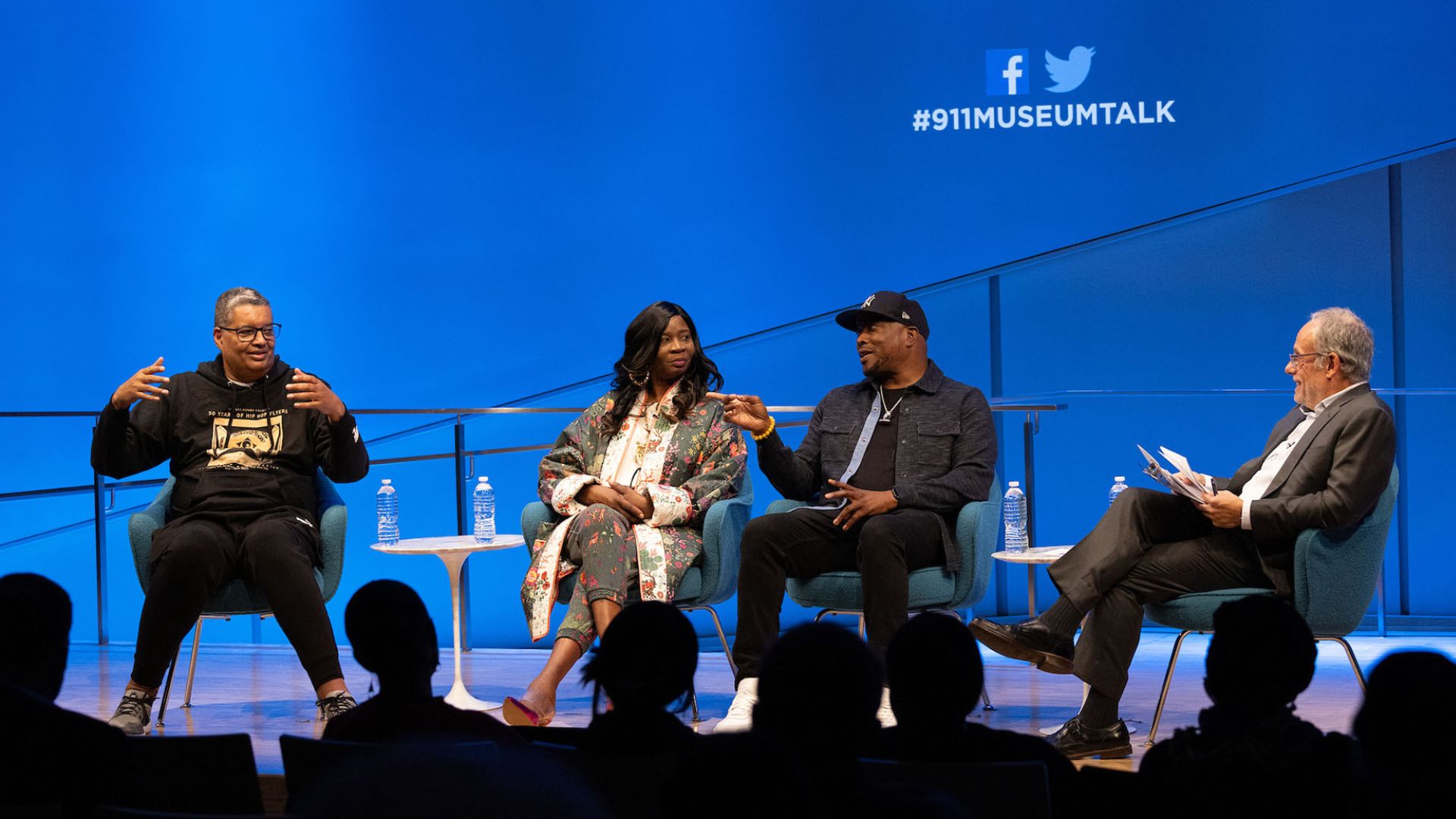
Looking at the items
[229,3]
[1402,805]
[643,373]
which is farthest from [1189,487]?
[229,3]

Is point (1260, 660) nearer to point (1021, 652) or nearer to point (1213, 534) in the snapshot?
point (1021, 652)

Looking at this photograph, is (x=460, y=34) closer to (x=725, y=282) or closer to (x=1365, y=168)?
(x=725, y=282)

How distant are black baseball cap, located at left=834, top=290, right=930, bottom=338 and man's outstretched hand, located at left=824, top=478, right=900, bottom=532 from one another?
1.82ft

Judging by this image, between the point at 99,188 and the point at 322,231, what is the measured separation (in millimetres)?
1167

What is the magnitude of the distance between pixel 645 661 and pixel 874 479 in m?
2.23

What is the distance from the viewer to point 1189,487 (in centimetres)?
326

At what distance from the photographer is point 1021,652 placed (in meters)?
3.25

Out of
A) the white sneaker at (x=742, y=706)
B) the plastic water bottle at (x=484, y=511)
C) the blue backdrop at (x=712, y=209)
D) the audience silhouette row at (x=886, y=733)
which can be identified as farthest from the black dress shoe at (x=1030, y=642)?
the blue backdrop at (x=712, y=209)

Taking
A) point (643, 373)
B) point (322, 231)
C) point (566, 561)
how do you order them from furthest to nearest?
point (322, 231) → point (643, 373) → point (566, 561)

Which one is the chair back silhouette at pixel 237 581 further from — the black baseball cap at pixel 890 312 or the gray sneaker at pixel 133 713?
the black baseball cap at pixel 890 312

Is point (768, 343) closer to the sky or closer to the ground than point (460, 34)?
closer to the ground

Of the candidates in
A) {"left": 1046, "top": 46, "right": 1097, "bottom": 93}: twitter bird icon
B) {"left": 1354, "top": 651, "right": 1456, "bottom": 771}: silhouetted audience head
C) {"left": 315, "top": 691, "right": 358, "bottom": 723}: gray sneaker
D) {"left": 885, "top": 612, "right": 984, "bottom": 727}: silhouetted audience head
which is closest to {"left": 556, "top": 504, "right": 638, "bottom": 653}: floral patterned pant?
{"left": 315, "top": 691, "right": 358, "bottom": 723}: gray sneaker

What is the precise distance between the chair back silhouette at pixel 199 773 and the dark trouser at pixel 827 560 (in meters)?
1.79

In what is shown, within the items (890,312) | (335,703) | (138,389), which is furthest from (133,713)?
(890,312)
